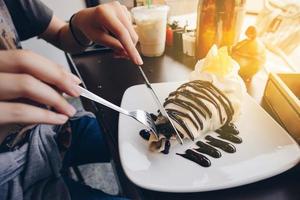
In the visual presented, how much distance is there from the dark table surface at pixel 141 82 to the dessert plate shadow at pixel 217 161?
0.02 m

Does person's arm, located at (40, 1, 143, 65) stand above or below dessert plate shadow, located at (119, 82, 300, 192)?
above

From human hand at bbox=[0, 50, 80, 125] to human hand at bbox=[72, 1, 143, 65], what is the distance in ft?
1.00

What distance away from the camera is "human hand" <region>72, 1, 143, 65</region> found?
0.72m

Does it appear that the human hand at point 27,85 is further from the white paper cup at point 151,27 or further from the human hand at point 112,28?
the white paper cup at point 151,27

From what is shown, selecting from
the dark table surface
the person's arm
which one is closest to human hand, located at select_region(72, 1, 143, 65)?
the person's arm

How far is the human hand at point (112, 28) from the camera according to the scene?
2.36ft

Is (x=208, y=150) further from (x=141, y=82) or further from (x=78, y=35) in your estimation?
(x=78, y=35)

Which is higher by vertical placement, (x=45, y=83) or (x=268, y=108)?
(x=45, y=83)

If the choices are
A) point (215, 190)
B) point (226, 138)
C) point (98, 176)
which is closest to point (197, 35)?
point (226, 138)

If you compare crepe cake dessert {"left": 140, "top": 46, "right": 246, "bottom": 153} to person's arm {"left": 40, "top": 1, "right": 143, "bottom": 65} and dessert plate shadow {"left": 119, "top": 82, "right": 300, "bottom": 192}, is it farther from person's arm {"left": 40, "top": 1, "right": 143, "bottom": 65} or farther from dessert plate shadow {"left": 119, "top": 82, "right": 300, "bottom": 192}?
person's arm {"left": 40, "top": 1, "right": 143, "bottom": 65}

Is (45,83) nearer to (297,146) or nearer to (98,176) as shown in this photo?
(297,146)

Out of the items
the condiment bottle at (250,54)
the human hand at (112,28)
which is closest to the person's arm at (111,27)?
the human hand at (112,28)

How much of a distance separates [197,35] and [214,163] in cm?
59

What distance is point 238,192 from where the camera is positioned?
0.47m
